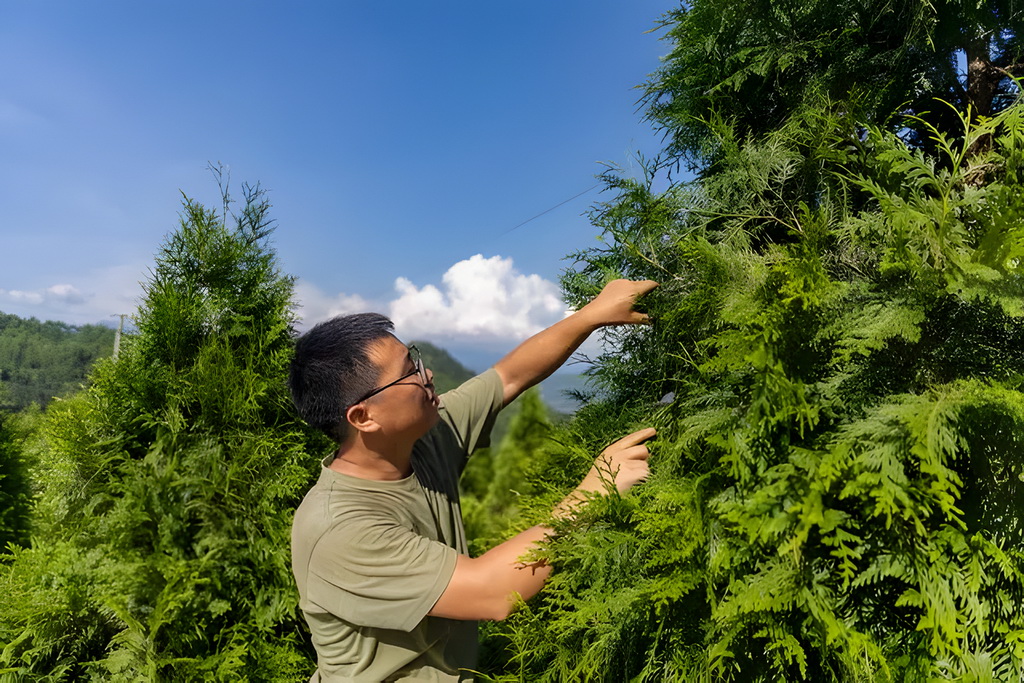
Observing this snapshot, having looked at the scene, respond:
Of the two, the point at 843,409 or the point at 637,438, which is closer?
the point at 843,409

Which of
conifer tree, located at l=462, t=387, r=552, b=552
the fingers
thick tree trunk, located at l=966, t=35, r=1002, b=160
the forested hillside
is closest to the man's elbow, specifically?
the fingers

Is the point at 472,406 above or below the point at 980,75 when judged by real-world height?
below

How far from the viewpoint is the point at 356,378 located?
2.74m

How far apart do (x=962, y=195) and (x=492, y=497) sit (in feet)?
51.4

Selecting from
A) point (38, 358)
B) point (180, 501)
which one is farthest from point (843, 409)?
point (38, 358)

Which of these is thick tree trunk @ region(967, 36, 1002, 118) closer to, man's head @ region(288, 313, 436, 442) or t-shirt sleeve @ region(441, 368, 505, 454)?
t-shirt sleeve @ region(441, 368, 505, 454)

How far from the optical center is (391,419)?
2.74m

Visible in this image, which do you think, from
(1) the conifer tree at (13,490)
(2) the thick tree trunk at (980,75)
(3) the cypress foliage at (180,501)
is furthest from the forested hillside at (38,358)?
(2) the thick tree trunk at (980,75)

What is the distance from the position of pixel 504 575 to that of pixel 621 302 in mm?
1224

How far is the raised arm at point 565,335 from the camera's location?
2.67 m

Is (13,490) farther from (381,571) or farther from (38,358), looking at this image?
(381,571)

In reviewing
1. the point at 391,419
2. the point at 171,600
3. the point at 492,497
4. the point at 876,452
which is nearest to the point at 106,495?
the point at 171,600

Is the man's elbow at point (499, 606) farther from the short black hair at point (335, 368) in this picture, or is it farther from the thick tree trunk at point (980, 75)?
the thick tree trunk at point (980, 75)

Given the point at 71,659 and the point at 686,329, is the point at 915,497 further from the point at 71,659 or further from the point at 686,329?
the point at 71,659
